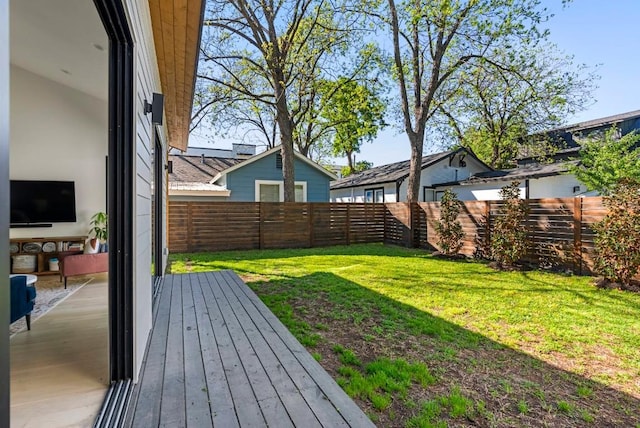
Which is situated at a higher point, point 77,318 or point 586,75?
point 586,75

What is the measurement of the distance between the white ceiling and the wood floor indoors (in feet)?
8.26

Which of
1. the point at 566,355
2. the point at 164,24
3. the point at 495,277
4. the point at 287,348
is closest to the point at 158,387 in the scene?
the point at 287,348

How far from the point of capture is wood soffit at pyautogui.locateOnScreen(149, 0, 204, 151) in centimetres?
293

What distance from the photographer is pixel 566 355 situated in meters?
3.11

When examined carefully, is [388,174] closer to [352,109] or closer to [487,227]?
[352,109]

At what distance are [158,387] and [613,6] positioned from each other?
12688mm

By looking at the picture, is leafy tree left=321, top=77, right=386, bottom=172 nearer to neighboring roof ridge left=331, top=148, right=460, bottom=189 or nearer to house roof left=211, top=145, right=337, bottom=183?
neighboring roof ridge left=331, top=148, right=460, bottom=189

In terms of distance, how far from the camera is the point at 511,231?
705 centimetres

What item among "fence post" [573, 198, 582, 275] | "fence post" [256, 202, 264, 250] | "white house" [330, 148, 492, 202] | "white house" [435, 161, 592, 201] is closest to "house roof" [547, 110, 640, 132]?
"white house" [330, 148, 492, 202]

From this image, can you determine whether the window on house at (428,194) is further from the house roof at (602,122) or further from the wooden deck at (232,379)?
the wooden deck at (232,379)

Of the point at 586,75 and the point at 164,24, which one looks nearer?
the point at 164,24

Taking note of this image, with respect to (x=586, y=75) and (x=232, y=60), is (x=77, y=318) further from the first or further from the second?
(x=586, y=75)

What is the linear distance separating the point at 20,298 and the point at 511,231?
7757 millimetres

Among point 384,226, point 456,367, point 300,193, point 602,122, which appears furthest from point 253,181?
point 602,122
